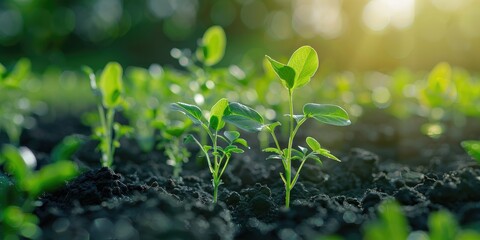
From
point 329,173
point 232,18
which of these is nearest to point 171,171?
point 329,173

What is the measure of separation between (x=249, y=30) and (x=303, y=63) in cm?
1701

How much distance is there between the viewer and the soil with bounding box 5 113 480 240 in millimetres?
1665

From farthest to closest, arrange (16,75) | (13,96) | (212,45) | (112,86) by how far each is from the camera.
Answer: (13,96), (16,75), (212,45), (112,86)

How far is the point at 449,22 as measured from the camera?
15148 mm

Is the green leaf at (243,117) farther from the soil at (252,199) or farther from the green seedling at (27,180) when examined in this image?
the green seedling at (27,180)


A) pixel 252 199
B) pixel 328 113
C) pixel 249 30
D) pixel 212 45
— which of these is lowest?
pixel 252 199

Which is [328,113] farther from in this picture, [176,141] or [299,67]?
[176,141]

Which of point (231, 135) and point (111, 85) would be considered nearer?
point (231, 135)

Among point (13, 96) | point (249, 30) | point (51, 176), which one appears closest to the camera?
point (51, 176)

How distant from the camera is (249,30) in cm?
1877

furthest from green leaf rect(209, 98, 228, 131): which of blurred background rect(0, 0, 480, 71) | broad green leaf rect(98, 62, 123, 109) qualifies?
blurred background rect(0, 0, 480, 71)

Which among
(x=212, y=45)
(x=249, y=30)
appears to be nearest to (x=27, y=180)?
(x=212, y=45)

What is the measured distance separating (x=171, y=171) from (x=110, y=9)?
1796cm

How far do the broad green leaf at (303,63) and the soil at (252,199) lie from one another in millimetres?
447
